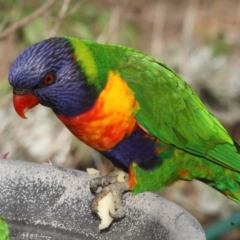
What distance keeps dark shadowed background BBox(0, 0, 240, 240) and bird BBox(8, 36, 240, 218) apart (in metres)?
0.61

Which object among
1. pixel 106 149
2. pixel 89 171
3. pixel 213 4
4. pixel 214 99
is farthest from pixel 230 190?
pixel 213 4

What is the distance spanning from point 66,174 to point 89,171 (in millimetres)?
228

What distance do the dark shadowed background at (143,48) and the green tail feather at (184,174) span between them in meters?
0.62

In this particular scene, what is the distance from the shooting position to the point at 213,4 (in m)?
6.23

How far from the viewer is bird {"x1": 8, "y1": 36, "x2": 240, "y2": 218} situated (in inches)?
86.1

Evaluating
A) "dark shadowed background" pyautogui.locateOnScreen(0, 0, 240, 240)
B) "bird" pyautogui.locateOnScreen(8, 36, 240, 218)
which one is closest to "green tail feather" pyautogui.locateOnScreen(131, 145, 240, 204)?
"bird" pyautogui.locateOnScreen(8, 36, 240, 218)

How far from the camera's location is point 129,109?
7.53 feet

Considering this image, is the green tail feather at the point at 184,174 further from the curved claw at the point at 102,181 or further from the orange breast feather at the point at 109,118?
the orange breast feather at the point at 109,118

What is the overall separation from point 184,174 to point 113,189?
433 millimetres

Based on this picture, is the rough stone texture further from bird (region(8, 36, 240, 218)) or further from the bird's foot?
bird (region(8, 36, 240, 218))

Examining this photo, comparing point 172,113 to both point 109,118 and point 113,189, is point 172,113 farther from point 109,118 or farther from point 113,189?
point 113,189

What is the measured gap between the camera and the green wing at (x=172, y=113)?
2.35 meters

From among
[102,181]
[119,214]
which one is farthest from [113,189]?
[119,214]

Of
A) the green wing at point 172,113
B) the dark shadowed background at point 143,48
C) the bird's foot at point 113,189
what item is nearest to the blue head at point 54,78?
the green wing at point 172,113
